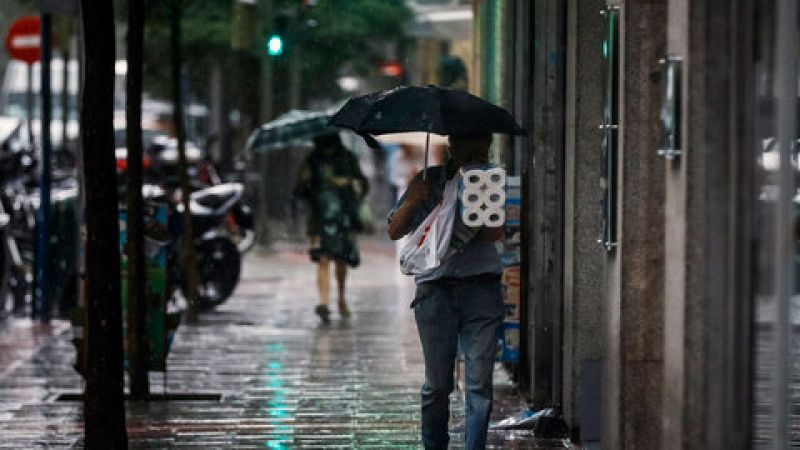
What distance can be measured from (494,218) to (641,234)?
808 mm

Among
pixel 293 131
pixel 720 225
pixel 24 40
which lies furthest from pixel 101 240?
pixel 24 40

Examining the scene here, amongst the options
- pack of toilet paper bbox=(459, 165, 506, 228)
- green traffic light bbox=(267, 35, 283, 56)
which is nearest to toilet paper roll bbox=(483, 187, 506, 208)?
pack of toilet paper bbox=(459, 165, 506, 228)

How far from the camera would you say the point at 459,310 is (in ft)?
29.0

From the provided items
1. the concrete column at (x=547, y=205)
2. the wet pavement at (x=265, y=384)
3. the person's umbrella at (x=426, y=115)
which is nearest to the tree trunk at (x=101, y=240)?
the person's umbrella at (x=426, y=115)

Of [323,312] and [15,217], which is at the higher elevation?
[15,217]

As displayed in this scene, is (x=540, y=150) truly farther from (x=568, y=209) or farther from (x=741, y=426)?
(x=741, y=426)

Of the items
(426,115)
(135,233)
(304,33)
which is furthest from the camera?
(304,33)

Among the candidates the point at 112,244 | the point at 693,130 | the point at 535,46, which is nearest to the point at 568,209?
the point at 535,46

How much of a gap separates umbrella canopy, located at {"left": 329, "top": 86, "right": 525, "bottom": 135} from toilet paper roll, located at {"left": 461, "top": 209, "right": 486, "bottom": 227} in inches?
15.5

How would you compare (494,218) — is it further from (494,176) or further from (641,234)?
(641,234)

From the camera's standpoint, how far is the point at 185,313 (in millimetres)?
17938

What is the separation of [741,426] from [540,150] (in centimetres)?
500

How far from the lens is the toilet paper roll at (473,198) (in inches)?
342

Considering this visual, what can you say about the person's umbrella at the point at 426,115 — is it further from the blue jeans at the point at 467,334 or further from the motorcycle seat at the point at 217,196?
the motorcycle seat at the point at 217,196
